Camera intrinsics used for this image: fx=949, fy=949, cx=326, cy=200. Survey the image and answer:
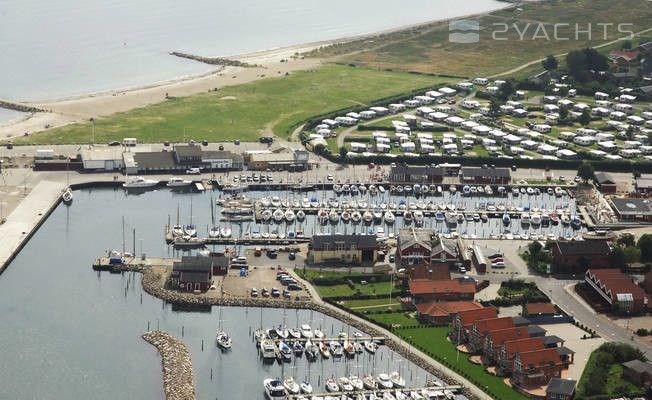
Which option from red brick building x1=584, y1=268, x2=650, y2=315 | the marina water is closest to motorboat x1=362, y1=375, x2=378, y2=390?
the marina water

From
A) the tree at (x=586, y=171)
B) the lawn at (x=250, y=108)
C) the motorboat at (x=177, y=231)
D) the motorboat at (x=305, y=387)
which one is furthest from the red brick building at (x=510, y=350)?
the lawn at (x=250, y=108)

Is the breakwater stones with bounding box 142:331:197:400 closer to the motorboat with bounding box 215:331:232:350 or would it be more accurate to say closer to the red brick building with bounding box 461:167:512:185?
the motorboat with bounding box 215:331:232:350

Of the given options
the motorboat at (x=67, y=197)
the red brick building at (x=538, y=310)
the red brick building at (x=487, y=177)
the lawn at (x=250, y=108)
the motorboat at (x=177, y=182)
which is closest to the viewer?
the red brick building at (x=538, y=310)

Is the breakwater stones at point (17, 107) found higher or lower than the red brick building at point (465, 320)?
higher

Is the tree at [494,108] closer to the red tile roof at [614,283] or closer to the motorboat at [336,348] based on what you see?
the red tile roof at [614,283]

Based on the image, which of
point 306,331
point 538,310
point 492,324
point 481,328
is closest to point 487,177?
point 538,310

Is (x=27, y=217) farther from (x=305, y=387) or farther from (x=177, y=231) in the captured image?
(x=305, y=387)

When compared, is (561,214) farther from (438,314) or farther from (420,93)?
(420,93)
